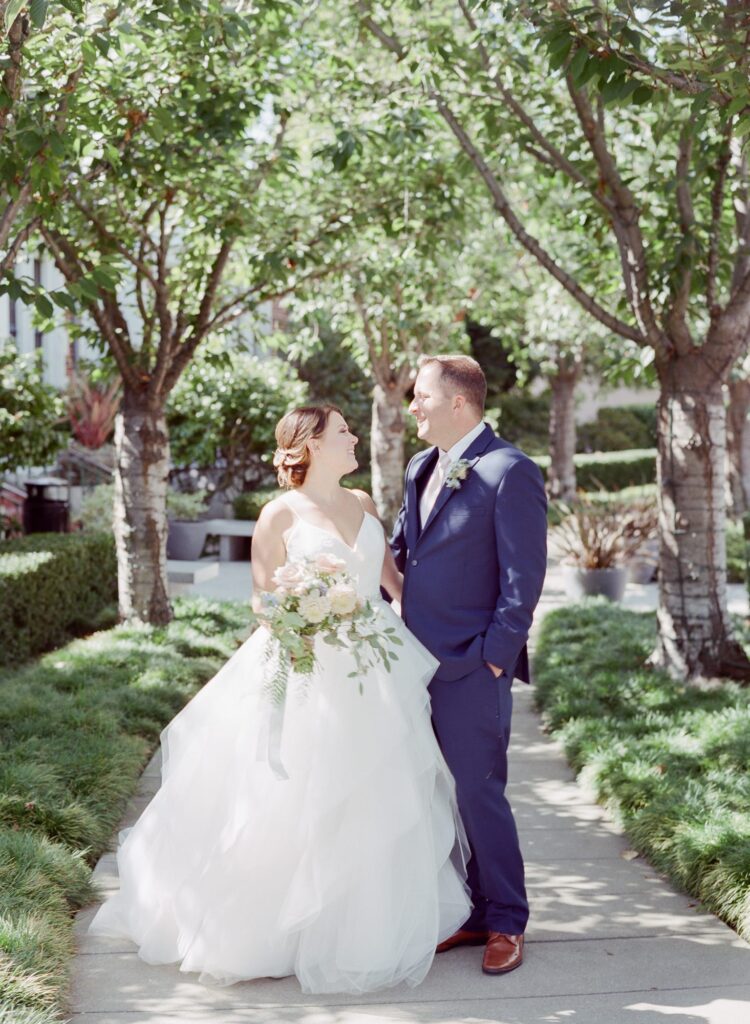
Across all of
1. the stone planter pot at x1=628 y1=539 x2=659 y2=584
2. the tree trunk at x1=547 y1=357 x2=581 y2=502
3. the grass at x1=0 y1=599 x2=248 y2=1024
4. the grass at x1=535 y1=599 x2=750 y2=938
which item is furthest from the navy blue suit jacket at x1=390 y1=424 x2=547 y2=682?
the tree trunk at x1=547 y1=357 x2=581 y2=502

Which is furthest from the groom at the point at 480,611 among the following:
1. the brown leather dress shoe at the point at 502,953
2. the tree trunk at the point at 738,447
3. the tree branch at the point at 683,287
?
the tree trunk at the point at 738,447

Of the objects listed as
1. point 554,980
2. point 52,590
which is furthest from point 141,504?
point 554,980

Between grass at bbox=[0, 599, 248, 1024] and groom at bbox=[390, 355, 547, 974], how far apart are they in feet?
4.94

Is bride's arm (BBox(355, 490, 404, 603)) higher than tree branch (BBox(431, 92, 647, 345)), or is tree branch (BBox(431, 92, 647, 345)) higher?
tree branch (BBox(431, 92, 647, 345))

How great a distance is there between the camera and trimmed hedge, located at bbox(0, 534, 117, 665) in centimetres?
950

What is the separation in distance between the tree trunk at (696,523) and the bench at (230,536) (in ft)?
34.9

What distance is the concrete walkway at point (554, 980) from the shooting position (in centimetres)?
378

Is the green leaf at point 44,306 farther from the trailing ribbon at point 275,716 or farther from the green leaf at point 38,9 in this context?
the trailing ribbon at point 275,716

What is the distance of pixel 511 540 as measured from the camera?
164 inches

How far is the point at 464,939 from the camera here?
4.38 m

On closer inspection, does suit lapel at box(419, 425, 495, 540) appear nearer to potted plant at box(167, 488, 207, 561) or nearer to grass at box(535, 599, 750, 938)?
grass at box(535, 599, 750, 938)

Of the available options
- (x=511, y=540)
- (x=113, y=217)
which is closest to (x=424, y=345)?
(x=113, y=217)

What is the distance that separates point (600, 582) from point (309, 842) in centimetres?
954

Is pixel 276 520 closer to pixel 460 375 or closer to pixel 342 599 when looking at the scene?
pixel 342 599
